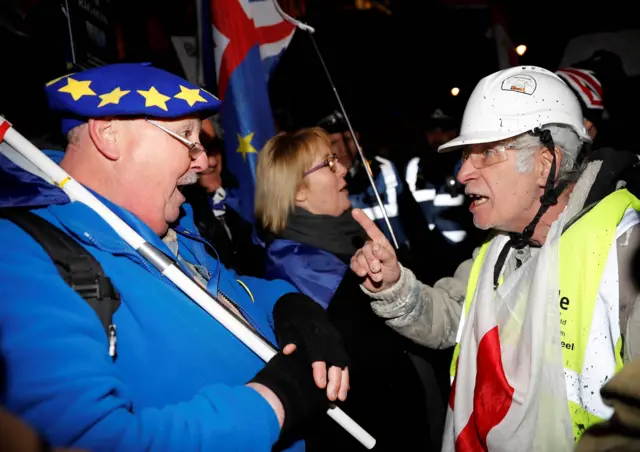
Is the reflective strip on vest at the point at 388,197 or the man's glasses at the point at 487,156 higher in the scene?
the man's glasses at the point at 487,156

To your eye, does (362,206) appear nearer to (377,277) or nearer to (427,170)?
(427,170)

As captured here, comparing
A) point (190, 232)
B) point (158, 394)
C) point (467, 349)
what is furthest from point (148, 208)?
point (467, 349)

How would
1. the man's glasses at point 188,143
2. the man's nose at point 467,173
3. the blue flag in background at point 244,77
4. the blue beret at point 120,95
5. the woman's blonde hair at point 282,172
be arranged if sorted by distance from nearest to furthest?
the blue beret at point 120,95
the man's glasses at point 188,143
the man's nose at point 467,173
the woman's blonde hair at point 282,172
the blue flag in background at point 244,77

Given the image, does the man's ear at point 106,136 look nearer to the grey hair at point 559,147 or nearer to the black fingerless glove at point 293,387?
the black fingerless glove at point 293,387

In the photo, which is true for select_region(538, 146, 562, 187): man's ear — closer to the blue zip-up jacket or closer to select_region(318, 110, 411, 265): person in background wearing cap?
the blue zip-up jacket

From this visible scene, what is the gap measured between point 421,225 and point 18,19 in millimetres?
3694

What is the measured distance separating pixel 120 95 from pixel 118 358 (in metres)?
0.98

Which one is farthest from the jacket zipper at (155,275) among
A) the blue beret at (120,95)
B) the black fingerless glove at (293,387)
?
the blue beret at (120,95)

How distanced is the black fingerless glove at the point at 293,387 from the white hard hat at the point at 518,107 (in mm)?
1497

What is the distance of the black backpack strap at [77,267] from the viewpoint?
1.24 m

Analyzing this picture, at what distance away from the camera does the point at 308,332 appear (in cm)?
191

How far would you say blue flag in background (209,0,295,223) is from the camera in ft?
12.8

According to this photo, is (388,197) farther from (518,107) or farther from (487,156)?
(518,107)

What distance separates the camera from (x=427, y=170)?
16.8 feet
